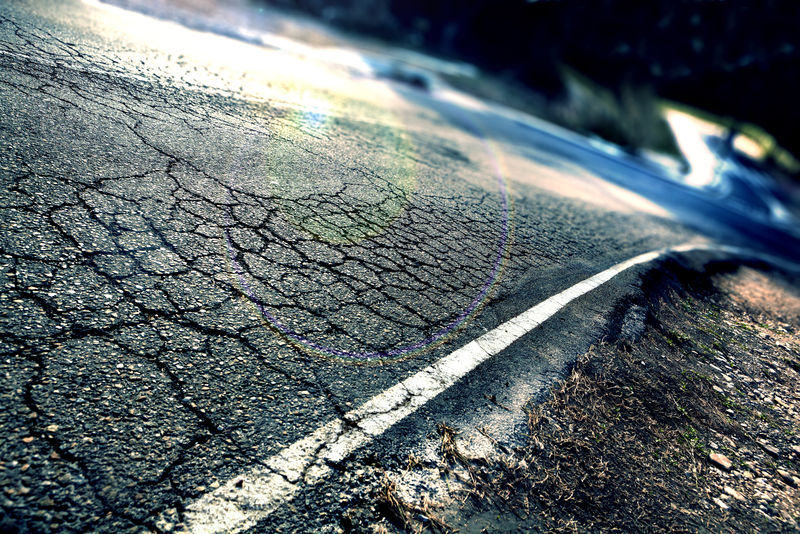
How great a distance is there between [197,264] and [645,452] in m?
2.88

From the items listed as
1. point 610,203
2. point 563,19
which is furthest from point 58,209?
point 563,19

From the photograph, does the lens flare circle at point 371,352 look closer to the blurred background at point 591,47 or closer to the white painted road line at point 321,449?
the white painted road line at point 321,449

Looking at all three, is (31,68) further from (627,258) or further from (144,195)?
(627,258)

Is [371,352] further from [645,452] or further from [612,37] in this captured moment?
[612,37]

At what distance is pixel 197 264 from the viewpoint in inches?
104

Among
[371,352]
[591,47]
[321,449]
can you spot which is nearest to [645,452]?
[371,352]

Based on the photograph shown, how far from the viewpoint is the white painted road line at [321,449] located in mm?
1507

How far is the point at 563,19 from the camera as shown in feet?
77.9

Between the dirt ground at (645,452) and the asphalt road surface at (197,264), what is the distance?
0.65m

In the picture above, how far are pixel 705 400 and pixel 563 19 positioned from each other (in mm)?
26432

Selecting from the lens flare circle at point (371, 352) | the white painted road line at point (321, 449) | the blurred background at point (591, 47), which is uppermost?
the blurred background at point (591, 47)

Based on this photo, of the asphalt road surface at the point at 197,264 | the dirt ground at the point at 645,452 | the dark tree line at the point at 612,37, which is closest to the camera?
the asphalt road surface at the point at 197,264

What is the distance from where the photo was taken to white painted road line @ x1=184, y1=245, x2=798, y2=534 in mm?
1507

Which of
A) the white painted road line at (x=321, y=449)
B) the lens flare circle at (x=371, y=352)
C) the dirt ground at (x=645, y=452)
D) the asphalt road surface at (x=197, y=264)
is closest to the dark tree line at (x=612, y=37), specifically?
the asphalt road surface at (x=197, y=264)
